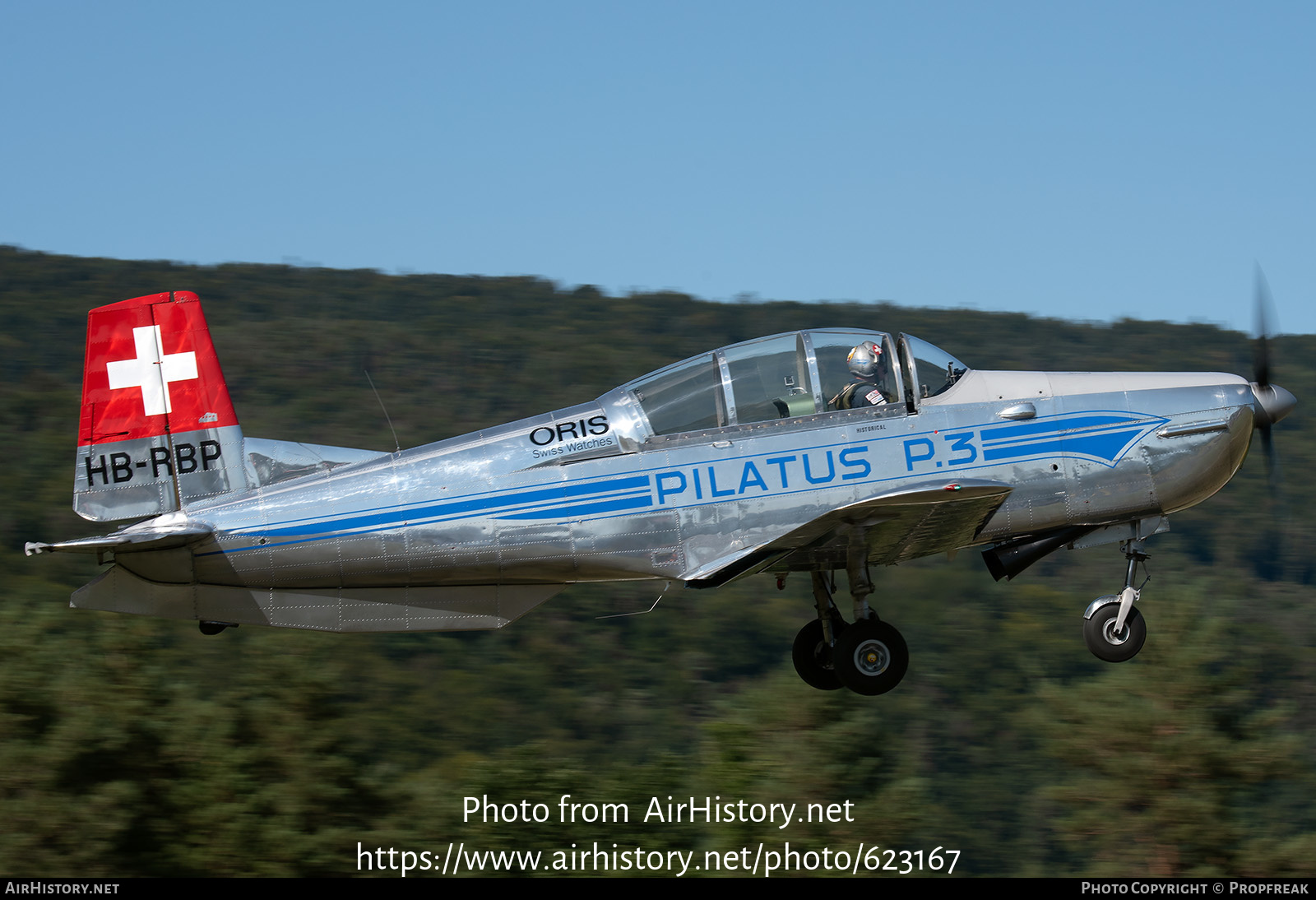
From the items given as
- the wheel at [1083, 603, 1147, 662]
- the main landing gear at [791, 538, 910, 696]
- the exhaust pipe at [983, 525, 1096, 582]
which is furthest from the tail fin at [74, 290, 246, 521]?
the wheel at [1083, 603, 1147, 662]

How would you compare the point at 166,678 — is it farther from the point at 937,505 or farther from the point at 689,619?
the point at 937,505

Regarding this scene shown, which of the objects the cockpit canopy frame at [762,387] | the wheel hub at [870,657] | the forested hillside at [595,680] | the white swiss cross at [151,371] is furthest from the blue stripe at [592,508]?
the forested hillside at [595,680]

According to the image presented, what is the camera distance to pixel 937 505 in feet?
27.3

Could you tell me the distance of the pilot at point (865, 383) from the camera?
29.9ft

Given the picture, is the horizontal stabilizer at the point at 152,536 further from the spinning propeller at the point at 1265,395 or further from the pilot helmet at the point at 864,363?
the spinning propeller at the point at 1265,395

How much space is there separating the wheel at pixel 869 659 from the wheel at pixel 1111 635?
152cm

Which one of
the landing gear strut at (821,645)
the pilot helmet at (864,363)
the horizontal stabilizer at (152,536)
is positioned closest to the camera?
the horizontal stabilizer at (152,536)

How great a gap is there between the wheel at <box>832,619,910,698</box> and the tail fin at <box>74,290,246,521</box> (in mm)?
4634

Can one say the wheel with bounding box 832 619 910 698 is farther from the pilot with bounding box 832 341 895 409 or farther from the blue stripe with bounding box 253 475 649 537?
the blue stripe with bounding box 253 475 649 537

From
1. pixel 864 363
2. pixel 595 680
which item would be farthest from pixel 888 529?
pixel 595 680

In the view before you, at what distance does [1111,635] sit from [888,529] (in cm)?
222

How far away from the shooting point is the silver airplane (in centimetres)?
895

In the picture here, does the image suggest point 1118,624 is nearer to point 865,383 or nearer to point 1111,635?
point 1111,635

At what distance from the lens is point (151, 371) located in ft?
30.1
